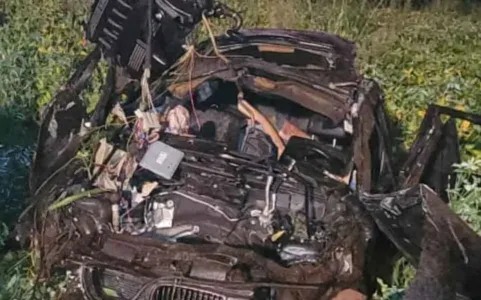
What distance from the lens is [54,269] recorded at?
197 inches

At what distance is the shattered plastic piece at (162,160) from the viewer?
17.2 ft

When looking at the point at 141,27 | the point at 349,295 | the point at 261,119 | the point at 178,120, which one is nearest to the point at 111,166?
the point at 178,120

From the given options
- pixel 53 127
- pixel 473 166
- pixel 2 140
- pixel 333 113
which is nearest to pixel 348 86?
pixel 333 113

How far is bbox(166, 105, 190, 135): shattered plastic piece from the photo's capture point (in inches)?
226

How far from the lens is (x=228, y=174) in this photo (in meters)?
5.22

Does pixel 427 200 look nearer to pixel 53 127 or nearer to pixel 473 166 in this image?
pixel 473 166

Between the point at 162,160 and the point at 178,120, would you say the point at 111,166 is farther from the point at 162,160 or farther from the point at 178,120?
the point at 178,120

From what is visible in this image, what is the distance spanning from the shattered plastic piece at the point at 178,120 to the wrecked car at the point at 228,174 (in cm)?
1

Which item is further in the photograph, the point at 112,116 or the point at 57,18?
the point at 57,18

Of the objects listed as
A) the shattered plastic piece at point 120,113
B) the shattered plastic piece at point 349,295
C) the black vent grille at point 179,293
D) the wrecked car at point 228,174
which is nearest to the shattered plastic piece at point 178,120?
the wrecked car at point 228,174

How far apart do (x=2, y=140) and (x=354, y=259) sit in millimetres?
3570

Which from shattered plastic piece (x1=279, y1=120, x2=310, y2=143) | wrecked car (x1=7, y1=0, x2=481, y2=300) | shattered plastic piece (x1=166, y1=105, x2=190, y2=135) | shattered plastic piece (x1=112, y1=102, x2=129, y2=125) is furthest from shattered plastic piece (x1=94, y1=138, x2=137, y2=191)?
shattered plastic piece (x1=279, y1=120, x2=310, y2=143)

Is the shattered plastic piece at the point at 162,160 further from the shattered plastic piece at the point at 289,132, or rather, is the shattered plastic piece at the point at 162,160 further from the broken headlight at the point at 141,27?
the shattered plastic piece at the point at 289,132

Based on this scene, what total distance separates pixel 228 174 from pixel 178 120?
27.7 inches
